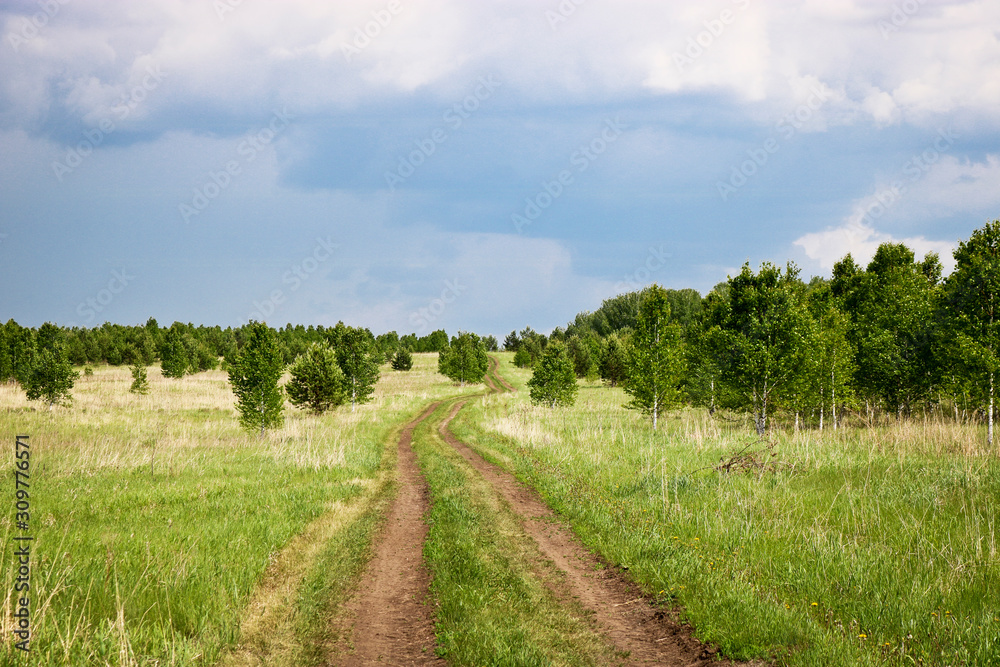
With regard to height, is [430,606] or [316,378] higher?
[316,378]

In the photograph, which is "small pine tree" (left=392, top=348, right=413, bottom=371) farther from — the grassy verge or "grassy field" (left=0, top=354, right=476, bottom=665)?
the grassy verge

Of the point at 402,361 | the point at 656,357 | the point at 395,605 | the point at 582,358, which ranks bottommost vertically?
the point at 395,605

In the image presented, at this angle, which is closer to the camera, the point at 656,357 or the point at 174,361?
the point at 656,357

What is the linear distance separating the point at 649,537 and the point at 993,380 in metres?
20.1

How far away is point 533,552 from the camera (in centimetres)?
951

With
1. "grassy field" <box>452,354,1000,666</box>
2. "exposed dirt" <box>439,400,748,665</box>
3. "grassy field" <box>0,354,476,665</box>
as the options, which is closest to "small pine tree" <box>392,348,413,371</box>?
"grassy field" <box>0,354,476,665</box>

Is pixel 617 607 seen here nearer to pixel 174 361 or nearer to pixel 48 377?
pixel 48 377

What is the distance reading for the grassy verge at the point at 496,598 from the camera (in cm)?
609

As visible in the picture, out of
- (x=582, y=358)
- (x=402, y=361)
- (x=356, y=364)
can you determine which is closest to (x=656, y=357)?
(x=356, y=364)

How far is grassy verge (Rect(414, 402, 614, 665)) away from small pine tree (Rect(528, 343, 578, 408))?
29734 mm

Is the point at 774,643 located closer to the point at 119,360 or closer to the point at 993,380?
the point at 993,380

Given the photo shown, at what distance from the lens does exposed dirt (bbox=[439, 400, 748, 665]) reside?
20.2 feet

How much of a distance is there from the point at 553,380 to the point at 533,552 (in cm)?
3310

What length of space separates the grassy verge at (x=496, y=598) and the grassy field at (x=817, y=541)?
1470 mm
